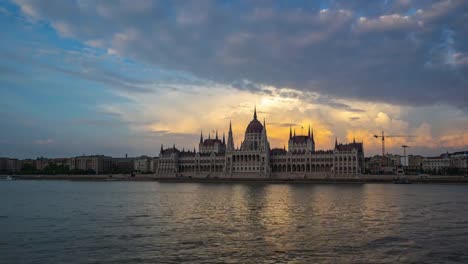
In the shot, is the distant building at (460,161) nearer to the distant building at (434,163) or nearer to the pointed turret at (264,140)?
the distant building at (434,163)

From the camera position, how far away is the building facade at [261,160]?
413 feet

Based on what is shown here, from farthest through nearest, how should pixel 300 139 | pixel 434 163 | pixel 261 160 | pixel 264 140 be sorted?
pixel 434 163 → pixel 300 139 → pixel 264 140 → pixel 261 160

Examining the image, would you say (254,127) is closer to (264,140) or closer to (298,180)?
(264,140)

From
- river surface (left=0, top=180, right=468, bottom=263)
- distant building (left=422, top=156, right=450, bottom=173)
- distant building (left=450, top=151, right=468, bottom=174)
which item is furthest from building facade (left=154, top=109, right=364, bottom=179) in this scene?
river surface (left=0, top=180, right=468, bottom=263)

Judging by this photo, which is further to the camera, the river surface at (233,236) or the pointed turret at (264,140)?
the pointed turret at (264,140)

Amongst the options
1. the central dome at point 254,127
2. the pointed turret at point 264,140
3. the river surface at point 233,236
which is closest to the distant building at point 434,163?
the central dome at point 254,127

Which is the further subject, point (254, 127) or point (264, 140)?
point (254, 127)

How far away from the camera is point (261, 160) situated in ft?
444

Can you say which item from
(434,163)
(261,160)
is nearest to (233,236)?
(261,160)

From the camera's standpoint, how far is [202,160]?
15038 cm

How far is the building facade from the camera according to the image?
413 feet

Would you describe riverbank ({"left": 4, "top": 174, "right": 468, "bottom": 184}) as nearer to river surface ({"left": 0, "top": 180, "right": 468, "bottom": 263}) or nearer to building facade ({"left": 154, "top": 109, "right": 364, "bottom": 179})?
building facade ({"left": 154, "top": 109, "right": 364, "bottom": 179})

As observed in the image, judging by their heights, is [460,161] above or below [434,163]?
above

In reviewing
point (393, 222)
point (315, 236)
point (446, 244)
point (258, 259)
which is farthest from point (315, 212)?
point (258, 259)
